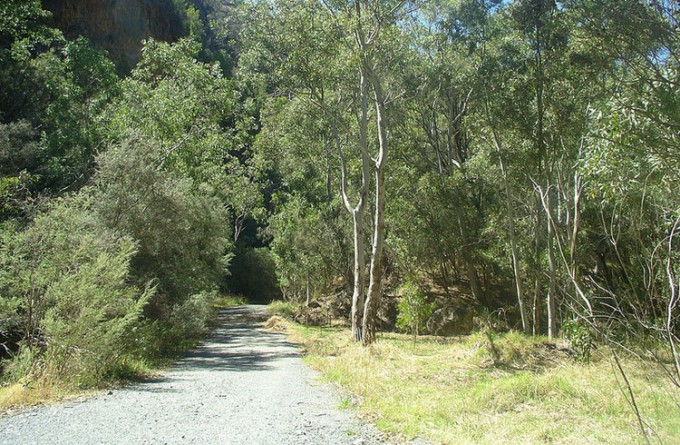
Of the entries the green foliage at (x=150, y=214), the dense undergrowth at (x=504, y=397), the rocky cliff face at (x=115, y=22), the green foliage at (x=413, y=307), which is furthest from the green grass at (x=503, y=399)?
the rocky cliff face at (x=115, y=22)

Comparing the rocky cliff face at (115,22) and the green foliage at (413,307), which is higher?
the rocky cliff face at (115,22)

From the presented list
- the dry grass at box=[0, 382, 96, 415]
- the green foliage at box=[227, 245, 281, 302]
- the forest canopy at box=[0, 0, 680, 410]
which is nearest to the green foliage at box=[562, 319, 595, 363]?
the forest canopy at box=[0, 0, 680, 410]

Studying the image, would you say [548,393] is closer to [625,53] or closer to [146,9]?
[625,53]

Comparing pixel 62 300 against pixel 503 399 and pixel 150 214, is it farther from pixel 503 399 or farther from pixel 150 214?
pixel 503 399

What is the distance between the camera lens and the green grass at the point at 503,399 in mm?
5562

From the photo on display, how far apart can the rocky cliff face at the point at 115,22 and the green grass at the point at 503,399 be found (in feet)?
Result: 110


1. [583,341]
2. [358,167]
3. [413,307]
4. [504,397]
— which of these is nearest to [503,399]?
[504,397]

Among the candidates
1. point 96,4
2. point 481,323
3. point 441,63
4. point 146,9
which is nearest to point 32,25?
point 96,4

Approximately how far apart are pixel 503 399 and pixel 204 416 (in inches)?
150

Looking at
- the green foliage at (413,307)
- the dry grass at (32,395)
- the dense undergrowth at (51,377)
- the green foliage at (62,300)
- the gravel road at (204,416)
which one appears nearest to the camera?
the gravel road at (204,416)

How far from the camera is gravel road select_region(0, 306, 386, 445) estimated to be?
575 centimetres

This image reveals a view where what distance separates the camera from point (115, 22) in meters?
39.3

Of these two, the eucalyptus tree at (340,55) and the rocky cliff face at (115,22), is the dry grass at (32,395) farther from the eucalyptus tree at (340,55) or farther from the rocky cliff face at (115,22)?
the rocky cliff face at (115,22)

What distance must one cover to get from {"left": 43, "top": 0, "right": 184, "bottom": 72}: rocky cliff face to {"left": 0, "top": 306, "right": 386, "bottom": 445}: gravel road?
32.8 m
